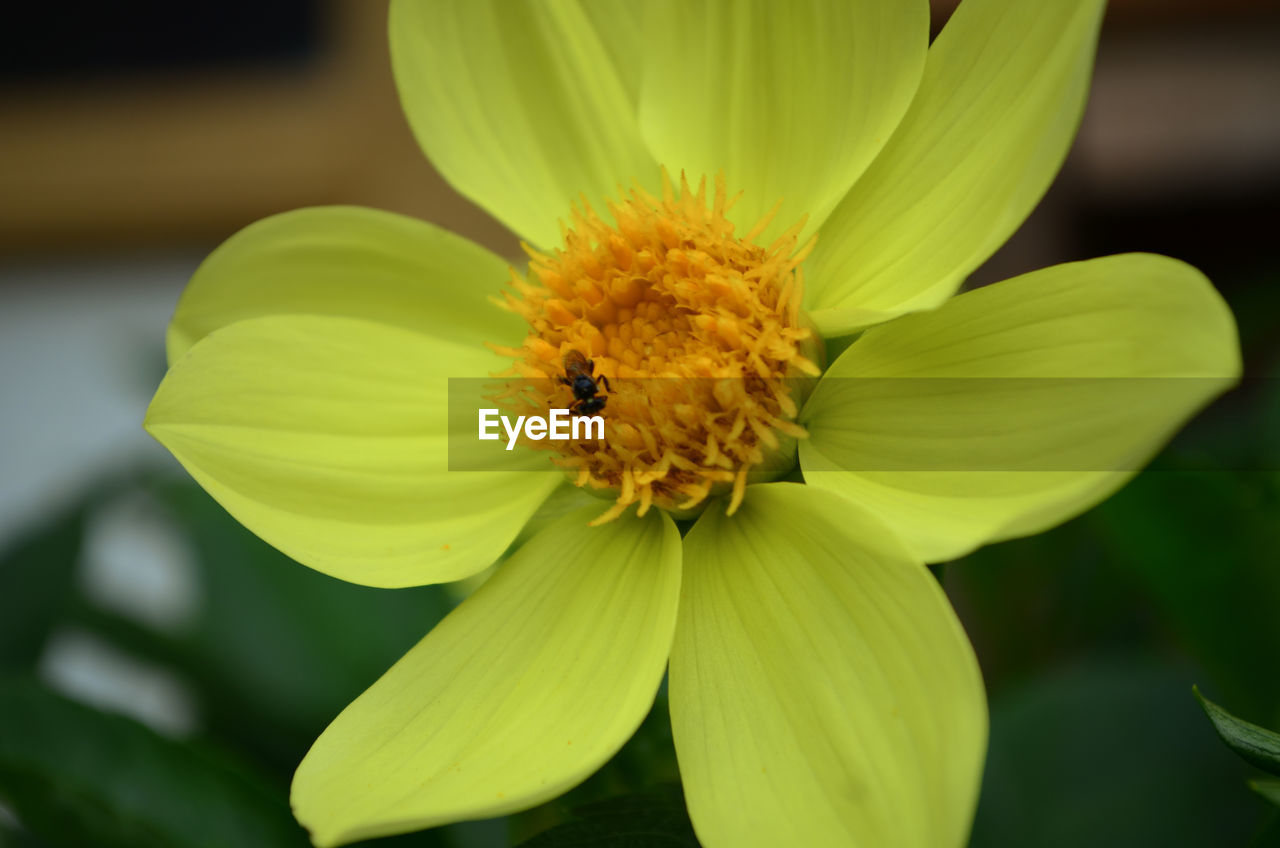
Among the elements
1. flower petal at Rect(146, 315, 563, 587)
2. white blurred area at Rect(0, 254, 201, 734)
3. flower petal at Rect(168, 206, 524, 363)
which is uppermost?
flower petal at Rect(168, 206, 524, 363)

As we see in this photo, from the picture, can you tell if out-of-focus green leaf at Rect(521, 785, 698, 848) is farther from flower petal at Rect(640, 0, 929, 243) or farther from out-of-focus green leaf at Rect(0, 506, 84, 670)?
out-of-focus green leaf at Rect(0, 506, 84, 670)

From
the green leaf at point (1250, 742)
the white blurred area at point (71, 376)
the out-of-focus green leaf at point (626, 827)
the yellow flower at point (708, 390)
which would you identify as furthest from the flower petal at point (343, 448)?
the white blurred area at point (71, 376)

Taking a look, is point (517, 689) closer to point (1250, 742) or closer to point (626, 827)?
point (626, 827)

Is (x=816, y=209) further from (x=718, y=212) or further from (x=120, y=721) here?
(x=120, y=721)

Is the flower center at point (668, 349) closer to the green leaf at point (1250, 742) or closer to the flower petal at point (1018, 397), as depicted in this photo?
the flower petal at point (1018, 397)

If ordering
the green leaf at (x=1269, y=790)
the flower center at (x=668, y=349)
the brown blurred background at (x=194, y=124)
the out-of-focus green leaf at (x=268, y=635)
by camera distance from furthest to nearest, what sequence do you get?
the brown blurred background at (x=194, y=124)
the out-of-focus green leaf at (x=268, y=635)
the flower center at (x=668, y=349)
the green leaf at (x=1269, y=790)

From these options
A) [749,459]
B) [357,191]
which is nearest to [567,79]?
[749,459]

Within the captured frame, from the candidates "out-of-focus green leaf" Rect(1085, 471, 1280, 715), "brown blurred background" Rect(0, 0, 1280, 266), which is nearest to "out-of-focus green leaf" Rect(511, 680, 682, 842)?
"out-of-focus green leaf" Rect(1085, 471, 1280, 715)
